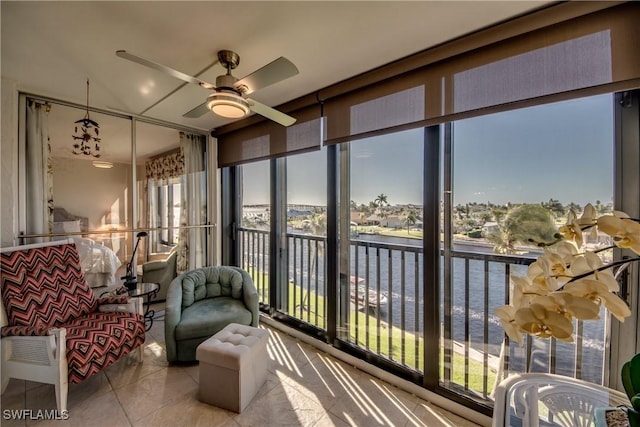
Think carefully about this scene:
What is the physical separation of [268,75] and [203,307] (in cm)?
222

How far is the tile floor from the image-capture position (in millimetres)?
1750

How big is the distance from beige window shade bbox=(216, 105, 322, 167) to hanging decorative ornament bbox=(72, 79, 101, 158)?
1353 mm

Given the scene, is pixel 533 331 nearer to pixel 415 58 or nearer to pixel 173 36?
pixel 415 58

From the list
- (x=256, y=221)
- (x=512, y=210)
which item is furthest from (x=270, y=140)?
(x=512, y=210)

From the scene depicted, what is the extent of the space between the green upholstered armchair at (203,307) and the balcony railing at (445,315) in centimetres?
70

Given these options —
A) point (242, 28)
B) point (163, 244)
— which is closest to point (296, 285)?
point (163, 244)

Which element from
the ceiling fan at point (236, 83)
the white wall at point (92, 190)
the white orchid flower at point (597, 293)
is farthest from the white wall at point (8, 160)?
the white orchid flower at point (597, 293)

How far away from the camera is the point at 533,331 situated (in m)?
0.55

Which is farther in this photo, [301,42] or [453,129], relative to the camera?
[453,129]

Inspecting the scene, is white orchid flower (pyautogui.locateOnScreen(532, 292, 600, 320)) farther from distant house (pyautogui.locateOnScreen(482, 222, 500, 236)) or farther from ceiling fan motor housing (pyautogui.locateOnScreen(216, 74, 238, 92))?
ceiling fan motor housing (pyautogui.locateOnScreen(216, 74, 238, 92))

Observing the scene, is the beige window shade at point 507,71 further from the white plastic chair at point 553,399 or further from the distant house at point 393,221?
the white plastic chair at point 553,399

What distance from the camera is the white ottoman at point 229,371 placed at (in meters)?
1.79

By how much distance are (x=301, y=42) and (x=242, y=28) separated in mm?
385
